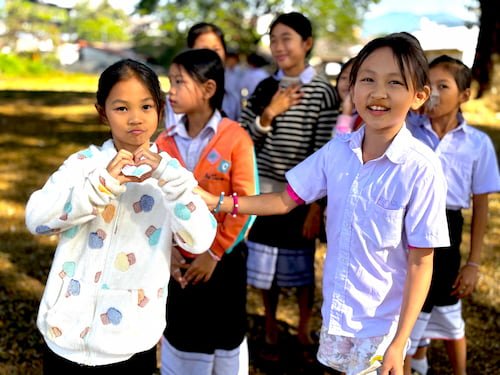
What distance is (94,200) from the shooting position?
1.65 meters

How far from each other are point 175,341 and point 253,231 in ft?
3.26

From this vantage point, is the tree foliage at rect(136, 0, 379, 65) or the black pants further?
the tree foliage at rect(136, 0, 379, 65)

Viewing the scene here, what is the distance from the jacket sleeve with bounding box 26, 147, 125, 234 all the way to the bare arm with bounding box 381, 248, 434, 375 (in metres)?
0.90

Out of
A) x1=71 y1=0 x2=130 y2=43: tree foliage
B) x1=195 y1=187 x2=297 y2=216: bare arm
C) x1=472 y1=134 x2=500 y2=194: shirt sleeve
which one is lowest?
x1=195 y1=187 x2=297 y2=216: bare arm

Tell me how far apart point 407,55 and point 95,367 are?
136 centimetres

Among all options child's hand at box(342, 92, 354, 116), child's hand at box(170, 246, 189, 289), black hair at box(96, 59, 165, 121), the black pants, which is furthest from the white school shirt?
the black pants

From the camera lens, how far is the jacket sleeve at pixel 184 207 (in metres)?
1.71

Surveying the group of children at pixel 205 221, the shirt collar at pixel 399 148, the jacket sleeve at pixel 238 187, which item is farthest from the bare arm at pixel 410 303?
the jacket sleeve at pixel 238 187

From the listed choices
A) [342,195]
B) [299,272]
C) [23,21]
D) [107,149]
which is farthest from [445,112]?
[23,21]

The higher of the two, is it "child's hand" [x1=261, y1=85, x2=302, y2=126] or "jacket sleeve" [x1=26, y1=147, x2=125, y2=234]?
"child's hand" [x1=261, y1=85, x2=302, y2=126]

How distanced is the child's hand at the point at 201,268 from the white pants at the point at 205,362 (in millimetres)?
369

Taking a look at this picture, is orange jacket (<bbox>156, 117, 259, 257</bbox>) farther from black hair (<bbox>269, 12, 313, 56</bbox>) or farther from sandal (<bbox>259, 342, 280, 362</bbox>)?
sandal (<bbox>259, 342, 280, 362</bbox>)

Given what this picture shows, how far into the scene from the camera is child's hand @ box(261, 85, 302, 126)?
120 inches

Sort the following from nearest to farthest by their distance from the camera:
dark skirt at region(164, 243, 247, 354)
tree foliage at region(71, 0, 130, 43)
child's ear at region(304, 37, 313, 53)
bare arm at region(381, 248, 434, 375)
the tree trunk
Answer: bare arm at region(381, 248, 434, 375) → dark skirt at region(164, 243, 247, 354) → child's ear at region(304, 37, 313, 53) → the tree trunk → tree foliage at region(71, 0, 130, 43)
